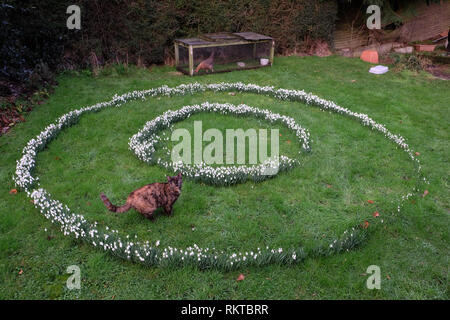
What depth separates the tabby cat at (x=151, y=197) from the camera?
4859mm

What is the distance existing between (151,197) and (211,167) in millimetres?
1838

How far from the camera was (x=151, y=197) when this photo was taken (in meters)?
4.88

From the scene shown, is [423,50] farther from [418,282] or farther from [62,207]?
[62,207]

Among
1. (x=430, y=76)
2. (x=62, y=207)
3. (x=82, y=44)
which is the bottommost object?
(x=62, y=207)

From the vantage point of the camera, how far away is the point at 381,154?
731 centimetres

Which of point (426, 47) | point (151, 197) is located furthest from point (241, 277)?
point (426, 47)

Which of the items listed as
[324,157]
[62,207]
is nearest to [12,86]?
[62,207]

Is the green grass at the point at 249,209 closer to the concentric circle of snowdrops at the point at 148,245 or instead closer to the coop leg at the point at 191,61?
the concentric circle of snowdrops at the point at 148,245

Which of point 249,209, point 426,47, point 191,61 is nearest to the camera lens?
point 249,209

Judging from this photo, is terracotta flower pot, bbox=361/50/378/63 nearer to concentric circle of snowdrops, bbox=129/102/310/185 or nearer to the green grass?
the green grass

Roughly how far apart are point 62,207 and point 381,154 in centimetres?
618

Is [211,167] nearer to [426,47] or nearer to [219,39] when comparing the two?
→ [219,39]

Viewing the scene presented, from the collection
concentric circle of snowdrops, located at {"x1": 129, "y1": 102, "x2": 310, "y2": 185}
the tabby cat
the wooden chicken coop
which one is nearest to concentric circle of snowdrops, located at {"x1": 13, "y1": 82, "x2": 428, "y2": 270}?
the tabby cat
